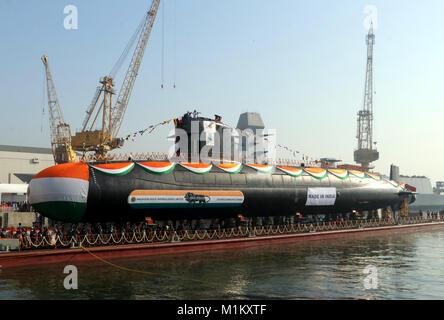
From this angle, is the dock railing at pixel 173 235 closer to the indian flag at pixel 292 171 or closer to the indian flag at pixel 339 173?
the indian flag at pixel 292 171

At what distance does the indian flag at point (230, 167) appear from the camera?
35.7m

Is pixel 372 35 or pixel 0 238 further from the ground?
pixel 372 35

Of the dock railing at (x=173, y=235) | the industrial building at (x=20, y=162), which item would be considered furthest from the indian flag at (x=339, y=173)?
the industrial building at (x=20, y=162)

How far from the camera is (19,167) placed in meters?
110

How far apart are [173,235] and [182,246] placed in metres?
1.13

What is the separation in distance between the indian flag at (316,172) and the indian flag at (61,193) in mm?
24133

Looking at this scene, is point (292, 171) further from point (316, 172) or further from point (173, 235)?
point (173, 235)

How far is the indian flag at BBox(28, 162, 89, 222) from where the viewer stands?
1033 inches

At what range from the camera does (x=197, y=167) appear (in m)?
33.8

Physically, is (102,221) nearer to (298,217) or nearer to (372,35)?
(298,217)

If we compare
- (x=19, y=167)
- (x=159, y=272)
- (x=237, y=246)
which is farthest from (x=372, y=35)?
(x=159, y=272)

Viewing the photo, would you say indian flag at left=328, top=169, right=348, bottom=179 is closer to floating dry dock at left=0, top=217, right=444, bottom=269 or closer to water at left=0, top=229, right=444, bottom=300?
floating dry dock at left=0, top=217, right=444, bottom=269

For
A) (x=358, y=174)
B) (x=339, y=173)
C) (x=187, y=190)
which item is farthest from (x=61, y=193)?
(x=358, y=174)
